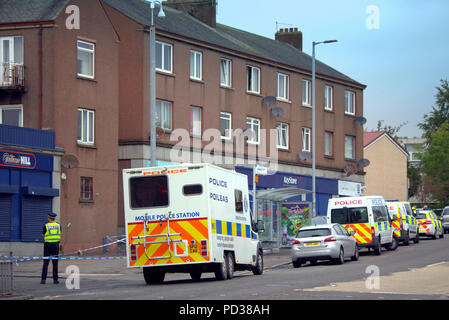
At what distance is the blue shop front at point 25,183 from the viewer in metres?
31.3

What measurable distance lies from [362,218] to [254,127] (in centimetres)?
1449

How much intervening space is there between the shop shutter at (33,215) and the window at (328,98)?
24.6 m

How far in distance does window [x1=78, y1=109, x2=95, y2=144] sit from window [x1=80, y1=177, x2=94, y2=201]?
5.43 feet

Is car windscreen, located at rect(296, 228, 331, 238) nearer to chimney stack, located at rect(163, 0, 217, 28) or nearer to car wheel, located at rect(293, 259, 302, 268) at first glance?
car wheel, located at rect(293, 259, 302, 268)

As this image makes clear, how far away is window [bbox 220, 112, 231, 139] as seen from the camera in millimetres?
44656

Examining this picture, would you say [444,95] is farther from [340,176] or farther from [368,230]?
[368,230]

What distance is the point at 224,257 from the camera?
22.1 m

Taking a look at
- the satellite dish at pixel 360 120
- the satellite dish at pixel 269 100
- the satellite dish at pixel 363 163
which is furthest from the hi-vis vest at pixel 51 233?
the satellite dish at pixel 363 163

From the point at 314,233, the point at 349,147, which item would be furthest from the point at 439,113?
the point at 314,233

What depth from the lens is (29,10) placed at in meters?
36.1

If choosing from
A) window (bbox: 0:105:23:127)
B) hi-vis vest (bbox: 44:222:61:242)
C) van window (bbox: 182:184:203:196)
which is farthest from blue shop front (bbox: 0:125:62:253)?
van window (bbox: 182:184:203:196)

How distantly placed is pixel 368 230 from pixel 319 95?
786 inches

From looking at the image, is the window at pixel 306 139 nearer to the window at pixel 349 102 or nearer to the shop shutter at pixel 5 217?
the window at pixel 349 102
